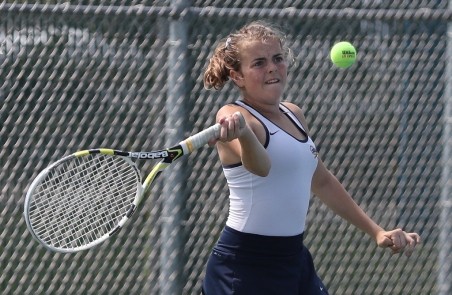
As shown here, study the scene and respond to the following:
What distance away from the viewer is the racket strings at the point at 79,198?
12.5ft

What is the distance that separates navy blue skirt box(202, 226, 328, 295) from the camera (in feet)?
10.7

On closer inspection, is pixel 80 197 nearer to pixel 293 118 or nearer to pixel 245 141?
pixel 293 118

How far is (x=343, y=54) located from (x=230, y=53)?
39.4 inches

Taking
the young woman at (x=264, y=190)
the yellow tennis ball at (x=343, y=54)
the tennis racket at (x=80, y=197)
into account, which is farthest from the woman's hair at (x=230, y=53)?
the yellow tennis ball at (x=343, y=54)

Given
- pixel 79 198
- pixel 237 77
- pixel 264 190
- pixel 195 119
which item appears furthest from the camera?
pixel 195 119

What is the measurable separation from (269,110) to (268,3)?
127cm

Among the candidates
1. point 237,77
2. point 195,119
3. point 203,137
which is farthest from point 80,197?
point 203,137

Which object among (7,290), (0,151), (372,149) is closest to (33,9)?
(0,151)

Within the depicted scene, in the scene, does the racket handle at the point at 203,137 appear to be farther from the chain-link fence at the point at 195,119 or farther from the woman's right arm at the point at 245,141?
the chain-link fence at the point at 195,119

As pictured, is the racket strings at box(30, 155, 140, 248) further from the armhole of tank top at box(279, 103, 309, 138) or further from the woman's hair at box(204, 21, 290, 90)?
the armhole of tank top at box(279, 103, 309, 138)

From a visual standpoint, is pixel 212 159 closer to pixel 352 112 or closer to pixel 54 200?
pixel 352 112

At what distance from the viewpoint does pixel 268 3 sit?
4.50 meters

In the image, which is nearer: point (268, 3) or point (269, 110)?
point (269, 110)

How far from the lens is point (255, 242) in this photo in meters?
3.27
